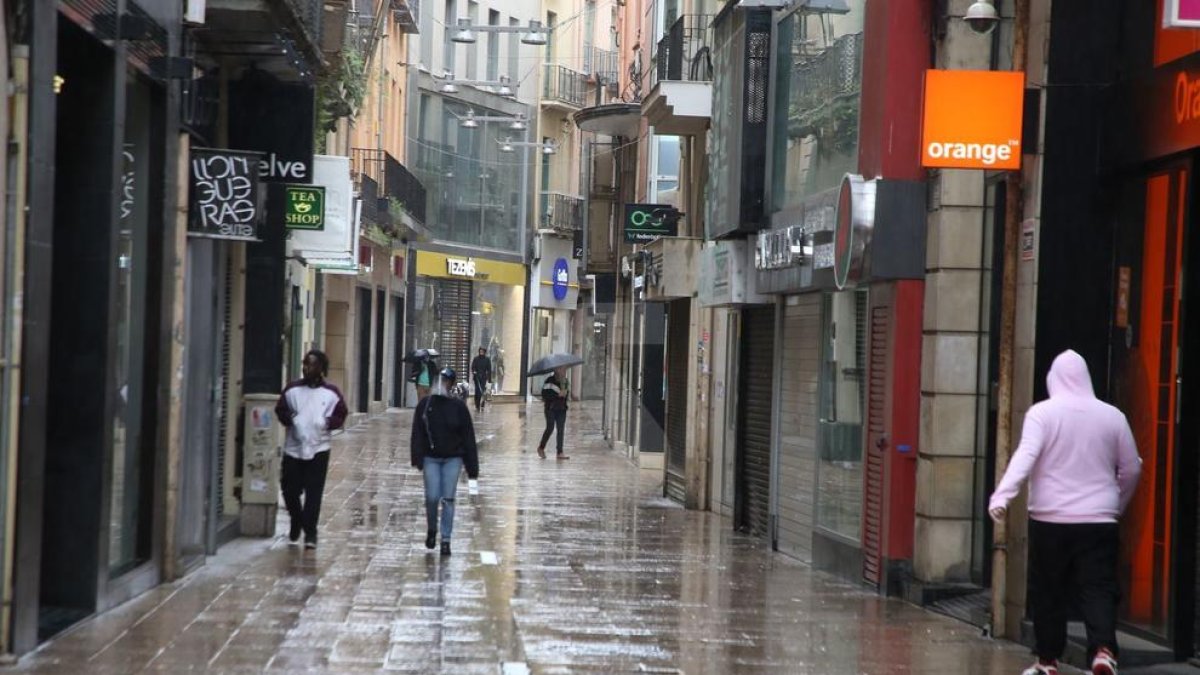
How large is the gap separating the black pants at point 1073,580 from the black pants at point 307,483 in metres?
8.79

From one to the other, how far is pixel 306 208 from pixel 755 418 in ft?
19.5

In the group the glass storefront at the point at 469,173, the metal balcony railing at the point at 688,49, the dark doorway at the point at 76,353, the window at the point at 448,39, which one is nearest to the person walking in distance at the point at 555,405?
the metal balcony railing at the point at 688,49

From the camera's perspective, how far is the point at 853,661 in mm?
Answer: 11680

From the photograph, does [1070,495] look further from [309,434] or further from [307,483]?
[307,483]

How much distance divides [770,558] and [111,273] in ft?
28.8

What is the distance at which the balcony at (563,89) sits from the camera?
216 feet

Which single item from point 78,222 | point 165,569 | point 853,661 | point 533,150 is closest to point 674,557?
point 165,569

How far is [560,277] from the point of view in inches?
2682

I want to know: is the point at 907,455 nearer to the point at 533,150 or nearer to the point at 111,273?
the point at 111,273

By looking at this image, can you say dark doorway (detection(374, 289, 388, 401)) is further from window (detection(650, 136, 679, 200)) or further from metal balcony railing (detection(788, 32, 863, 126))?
metal balcony railing (detection(788, 32, 863, 126))

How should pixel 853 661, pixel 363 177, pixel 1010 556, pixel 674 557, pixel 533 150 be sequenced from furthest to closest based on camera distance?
pixel 533 150, pixel 363 177, pixel 674 557, pixel 1010 556, pixel 853 661

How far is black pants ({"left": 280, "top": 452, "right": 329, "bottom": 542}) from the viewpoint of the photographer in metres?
17.8

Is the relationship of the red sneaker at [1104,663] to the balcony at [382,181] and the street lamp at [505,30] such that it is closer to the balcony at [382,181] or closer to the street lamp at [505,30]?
the balcony at [382,181]

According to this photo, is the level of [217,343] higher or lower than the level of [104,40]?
lower
